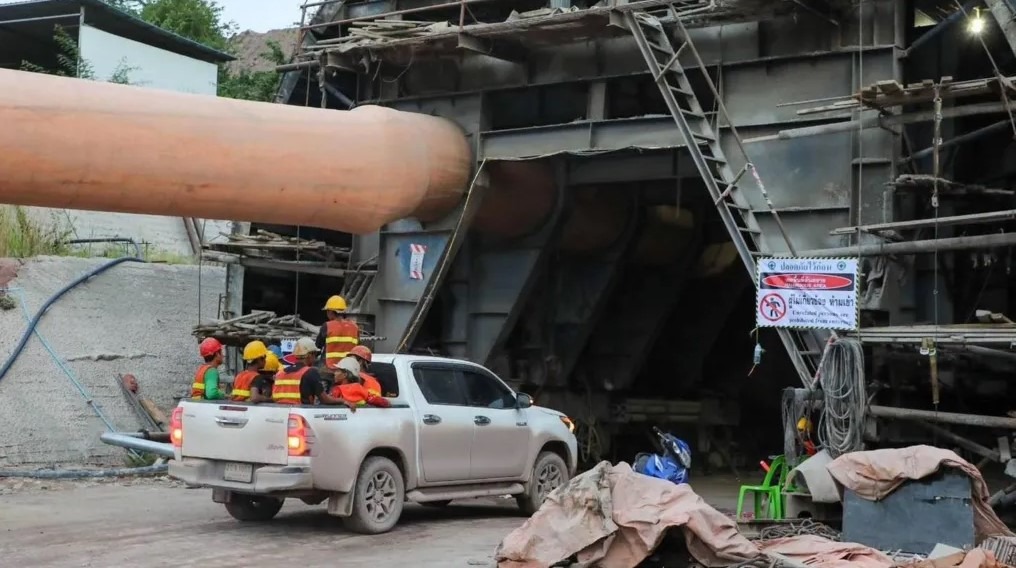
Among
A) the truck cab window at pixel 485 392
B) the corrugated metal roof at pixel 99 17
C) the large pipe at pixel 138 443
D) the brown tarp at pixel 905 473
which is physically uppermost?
the corrugated metal roof at pixel 99 17

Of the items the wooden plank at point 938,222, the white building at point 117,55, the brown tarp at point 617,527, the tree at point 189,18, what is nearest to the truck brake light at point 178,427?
the brown tarp at point 617,527

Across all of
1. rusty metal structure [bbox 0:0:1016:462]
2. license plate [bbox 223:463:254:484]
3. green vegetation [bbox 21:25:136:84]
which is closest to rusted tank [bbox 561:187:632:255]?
rusty metal structure [bbox 0:0:1016:462]

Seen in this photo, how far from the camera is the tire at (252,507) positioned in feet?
41.2

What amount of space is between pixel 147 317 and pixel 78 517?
260 inches

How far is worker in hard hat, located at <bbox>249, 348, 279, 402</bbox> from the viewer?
12.2 m

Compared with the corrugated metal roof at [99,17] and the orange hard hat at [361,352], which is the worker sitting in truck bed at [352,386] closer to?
the orange hard hat at [361,352]

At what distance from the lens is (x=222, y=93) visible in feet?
100

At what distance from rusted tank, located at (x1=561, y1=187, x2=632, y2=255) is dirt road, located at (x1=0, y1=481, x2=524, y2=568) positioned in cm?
473

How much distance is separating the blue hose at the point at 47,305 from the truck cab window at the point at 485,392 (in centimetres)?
707

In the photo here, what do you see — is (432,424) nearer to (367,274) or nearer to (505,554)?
(505,554)

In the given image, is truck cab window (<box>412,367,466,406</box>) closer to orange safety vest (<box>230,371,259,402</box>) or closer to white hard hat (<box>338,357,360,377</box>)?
white hard hat (<box>338,357,360,377</box>)

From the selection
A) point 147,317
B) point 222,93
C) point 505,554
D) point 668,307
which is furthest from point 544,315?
point 222,93

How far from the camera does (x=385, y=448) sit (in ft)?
39.7

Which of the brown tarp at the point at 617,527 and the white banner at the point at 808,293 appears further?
the white banner at the point at 808,293
